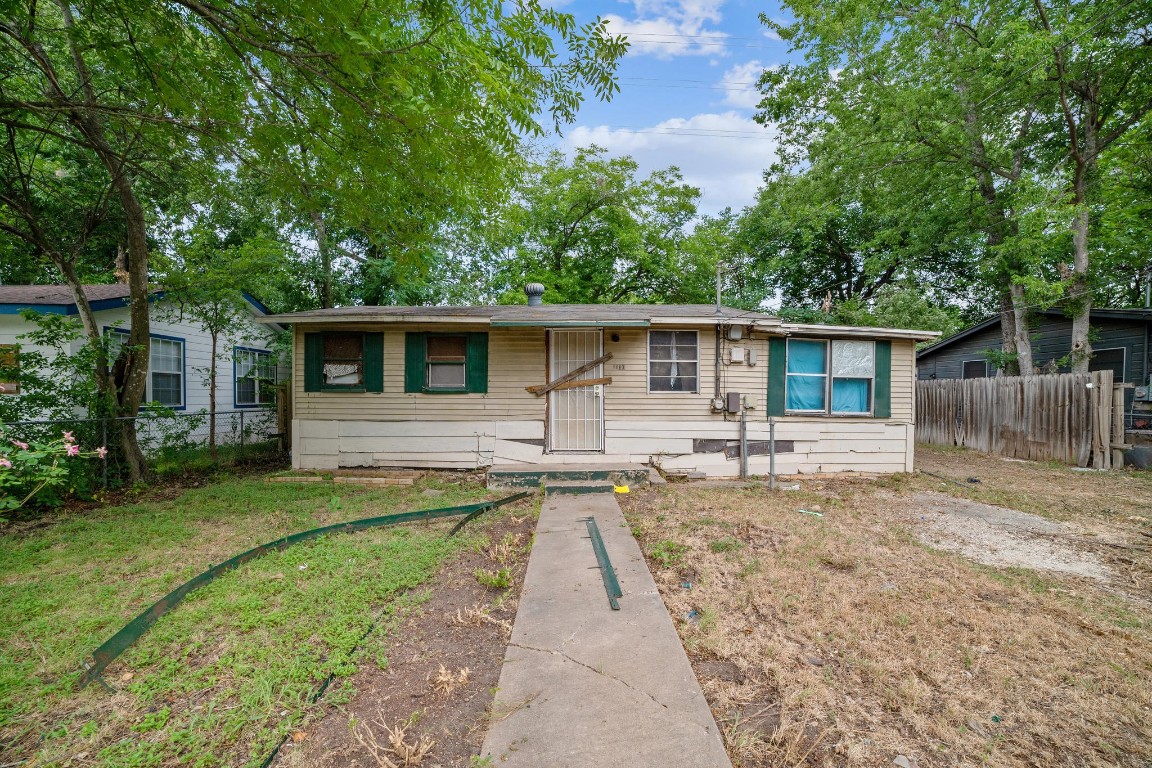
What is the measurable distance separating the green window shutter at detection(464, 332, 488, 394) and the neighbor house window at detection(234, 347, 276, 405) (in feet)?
20.2

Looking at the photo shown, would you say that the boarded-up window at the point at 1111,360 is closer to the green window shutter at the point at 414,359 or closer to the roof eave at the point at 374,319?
the roof eave at the point at 374,319

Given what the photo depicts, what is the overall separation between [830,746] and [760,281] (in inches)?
875

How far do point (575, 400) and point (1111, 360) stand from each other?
15106 mm

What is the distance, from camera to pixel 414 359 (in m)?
7.71

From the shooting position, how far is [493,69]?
4.35 m

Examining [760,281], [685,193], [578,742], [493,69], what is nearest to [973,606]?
[578,742]

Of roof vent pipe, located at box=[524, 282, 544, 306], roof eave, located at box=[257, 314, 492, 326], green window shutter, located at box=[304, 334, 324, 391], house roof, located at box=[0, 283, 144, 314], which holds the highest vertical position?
roof vent pipe, located at box=[524, 282, 544, 306]

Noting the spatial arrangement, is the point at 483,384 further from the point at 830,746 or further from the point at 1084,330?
the point at 1084,330

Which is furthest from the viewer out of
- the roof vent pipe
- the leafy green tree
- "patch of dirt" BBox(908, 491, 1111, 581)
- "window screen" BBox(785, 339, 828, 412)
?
the roof vent pipe

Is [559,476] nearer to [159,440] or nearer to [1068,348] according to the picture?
[159,440]

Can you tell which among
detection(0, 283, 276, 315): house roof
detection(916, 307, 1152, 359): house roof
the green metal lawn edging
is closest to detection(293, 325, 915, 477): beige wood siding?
the green metal lawn edging

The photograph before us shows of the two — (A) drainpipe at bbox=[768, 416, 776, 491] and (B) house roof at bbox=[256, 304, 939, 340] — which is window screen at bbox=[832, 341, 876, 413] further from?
(A) drainpipe at bbox=[768, 416, 776, 491]

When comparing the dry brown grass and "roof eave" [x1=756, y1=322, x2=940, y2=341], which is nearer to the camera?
the dry brown grass

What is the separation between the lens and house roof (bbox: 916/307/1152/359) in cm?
1120
